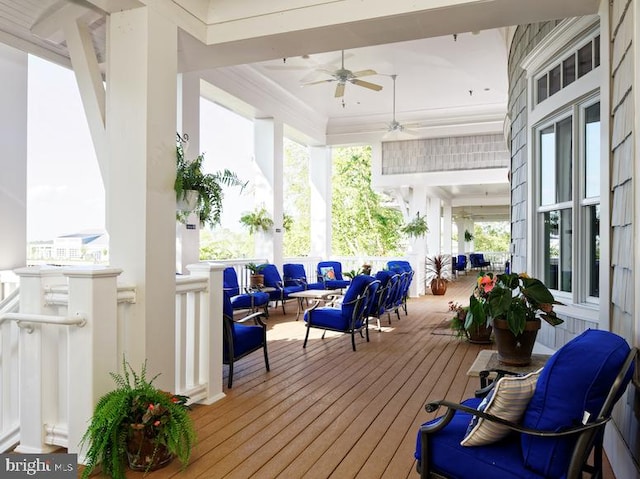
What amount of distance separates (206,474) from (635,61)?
120 inches

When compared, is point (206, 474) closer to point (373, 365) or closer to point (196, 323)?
point (196, 323)

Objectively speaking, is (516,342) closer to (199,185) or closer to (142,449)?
(142,449)

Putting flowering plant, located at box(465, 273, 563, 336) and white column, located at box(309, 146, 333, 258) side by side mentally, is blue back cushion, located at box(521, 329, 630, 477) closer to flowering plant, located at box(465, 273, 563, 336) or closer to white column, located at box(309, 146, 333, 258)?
flowering plant, located at box(465, 273, 563, 336)

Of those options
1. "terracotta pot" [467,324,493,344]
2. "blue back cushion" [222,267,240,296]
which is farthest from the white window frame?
"blue back cushion" [222,267,240,296]

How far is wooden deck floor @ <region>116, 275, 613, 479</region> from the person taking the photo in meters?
2.76

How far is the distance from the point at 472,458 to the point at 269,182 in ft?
26.9

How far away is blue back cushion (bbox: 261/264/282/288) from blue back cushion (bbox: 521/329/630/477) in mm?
7036

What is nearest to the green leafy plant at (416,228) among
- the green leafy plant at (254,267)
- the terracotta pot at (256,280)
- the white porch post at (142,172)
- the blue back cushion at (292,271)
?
the blue back cushion at (292,271)

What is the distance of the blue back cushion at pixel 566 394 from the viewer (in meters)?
1.72

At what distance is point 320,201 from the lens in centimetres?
1244

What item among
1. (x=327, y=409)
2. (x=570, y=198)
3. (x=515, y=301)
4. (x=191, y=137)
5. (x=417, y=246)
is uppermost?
(x=191, y=137)

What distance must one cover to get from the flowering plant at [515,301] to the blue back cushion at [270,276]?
18.8ft

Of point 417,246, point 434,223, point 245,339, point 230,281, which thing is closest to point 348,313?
point 245,339

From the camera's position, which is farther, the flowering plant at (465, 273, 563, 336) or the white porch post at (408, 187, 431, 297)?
the white porch post at (408, 187, 431, 297)
